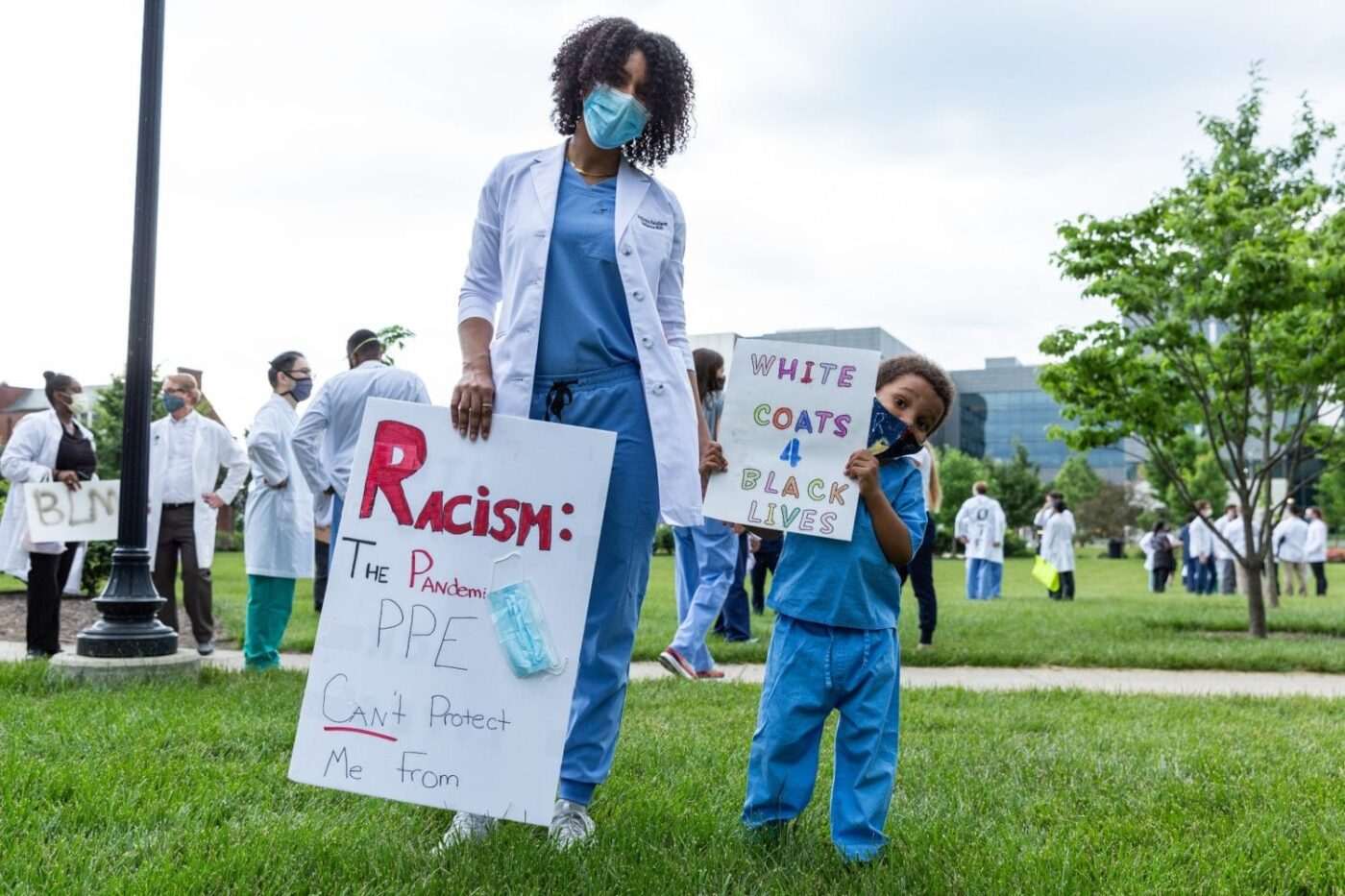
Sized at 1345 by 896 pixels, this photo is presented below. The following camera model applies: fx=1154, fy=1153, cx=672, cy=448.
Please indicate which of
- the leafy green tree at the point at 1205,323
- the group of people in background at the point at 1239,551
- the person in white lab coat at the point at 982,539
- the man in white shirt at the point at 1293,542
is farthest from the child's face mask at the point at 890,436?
the man in white shirt at the point at 1293,542

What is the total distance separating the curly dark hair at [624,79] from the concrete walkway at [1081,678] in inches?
150

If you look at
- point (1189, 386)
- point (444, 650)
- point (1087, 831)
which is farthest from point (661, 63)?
point (1189, 386)

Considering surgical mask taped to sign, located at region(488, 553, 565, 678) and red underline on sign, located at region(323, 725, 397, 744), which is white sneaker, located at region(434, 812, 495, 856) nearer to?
red underline on sign, located at region(323, 725, 397, 744)

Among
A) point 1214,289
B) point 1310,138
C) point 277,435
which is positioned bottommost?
point 277,435

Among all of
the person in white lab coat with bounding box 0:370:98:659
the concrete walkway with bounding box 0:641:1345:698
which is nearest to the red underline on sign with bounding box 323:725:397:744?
the concrete walkway with bounding box 0:641:1345:698

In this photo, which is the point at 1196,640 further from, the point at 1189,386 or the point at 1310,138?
the point at 1310,138

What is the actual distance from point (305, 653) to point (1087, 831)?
667 cm

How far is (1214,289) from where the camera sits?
10.4 metres

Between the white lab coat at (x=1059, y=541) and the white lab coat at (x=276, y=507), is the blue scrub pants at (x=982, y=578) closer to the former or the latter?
the white lab coat at (x=1059, y=541)

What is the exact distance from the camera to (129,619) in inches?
253

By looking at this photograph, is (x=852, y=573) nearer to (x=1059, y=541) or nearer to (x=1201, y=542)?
(x=1059, y=541)

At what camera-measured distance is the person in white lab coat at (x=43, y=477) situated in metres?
7.63

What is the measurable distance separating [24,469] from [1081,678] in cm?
724

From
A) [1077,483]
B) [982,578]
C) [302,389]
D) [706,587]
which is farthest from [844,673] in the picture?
[1077,483]
